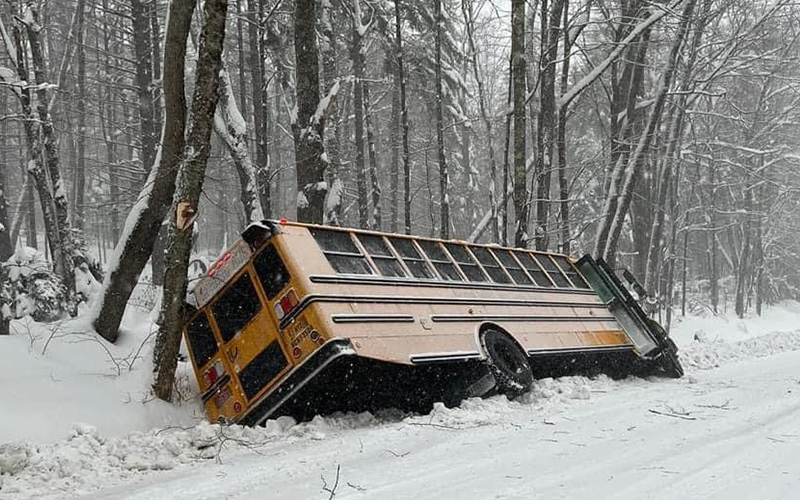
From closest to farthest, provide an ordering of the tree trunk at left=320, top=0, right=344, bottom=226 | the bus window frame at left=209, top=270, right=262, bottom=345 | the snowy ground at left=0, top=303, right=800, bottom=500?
1. the snowy ground at left=0, top=303, right=800, bottom=500
2. the bus window frame at left=209, top=270, right=262, bottom=345
3. the tree trunk at left=320, top=0, right=344, bottom=226

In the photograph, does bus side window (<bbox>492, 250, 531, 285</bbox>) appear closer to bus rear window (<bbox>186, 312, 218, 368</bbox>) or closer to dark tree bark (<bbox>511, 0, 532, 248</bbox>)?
dark tree bark (<bbox>511, 0, 532, 248</bbox>)

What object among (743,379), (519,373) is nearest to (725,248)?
(743,379)

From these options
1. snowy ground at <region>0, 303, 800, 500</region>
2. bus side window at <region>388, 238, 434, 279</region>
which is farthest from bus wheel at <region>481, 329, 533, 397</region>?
bus side window at <region>388, 238, 434, 279</region>

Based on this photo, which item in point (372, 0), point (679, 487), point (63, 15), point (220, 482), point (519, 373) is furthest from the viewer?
point (63, 15)

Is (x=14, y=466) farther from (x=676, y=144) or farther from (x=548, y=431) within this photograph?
(x=676, y=144)

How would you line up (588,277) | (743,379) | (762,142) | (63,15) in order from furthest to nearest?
(762,142) → (63,15) → (588,277) → (743,379)

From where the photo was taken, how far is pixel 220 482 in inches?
186

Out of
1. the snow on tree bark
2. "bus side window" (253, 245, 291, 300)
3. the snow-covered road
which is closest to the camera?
the snow-covered road

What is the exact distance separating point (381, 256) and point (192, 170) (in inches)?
91.1

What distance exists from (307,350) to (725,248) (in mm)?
45423

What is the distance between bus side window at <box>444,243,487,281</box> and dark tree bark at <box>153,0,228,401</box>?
140 inches

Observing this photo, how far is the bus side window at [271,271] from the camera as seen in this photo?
23.3 feet

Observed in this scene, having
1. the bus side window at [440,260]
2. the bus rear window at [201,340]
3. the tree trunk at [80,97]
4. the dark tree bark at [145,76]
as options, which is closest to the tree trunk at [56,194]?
the bus rear window at [201,340]

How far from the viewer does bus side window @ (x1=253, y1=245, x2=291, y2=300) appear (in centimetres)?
710
